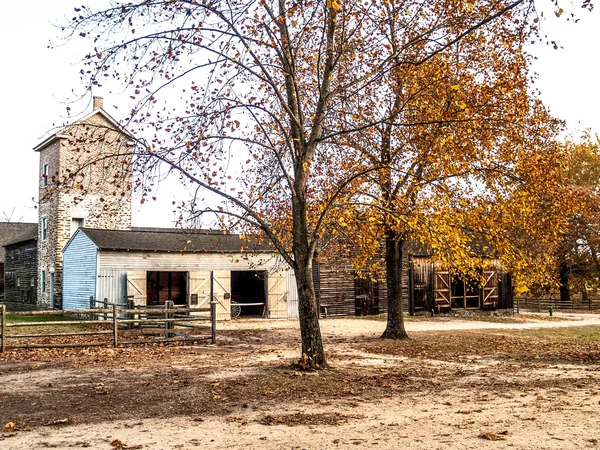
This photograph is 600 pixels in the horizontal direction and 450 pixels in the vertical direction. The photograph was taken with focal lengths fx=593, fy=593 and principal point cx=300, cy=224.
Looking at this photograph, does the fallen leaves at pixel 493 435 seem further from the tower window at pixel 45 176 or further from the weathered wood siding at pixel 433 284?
the tower window at pixel 45 176

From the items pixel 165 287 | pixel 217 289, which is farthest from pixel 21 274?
pixel 217 289

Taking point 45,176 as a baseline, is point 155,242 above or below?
below

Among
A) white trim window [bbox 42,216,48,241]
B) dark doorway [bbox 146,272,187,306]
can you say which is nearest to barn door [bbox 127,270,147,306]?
dark doorway [bbox 146,272,187,306]

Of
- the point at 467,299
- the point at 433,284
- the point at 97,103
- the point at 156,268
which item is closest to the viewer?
the point at 156,268

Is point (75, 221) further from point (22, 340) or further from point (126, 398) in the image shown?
point (126, 398)

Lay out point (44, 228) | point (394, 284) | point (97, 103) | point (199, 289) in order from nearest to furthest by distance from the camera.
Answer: point (394, 284)
point (199, 289)
point (97, 103)
point (44, 228)

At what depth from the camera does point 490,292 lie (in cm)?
3584

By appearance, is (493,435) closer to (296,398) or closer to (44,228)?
(296,398)

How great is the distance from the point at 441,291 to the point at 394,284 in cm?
1597

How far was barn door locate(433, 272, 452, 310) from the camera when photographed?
34.3 meters

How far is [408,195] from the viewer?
16.6 m

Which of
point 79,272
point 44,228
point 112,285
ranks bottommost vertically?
point 112,285

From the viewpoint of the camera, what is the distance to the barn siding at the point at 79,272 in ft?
90.7

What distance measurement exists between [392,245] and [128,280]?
13.4 m
